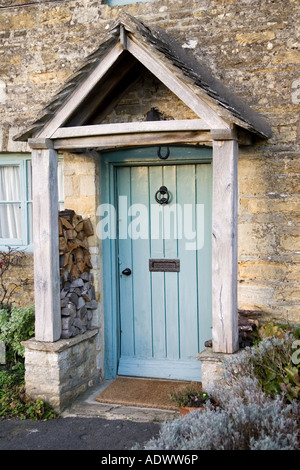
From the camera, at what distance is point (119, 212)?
6.20m

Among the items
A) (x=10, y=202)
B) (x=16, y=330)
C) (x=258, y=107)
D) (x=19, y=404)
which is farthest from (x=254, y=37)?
(x=19, y=404)

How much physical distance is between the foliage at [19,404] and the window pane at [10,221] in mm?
1890

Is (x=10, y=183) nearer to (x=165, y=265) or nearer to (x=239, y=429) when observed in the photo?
(x=165, y=265)

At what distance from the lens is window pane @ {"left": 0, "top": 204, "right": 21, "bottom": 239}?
6.79 meters

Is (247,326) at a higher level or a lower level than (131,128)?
lower

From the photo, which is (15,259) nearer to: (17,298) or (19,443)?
(17,298)

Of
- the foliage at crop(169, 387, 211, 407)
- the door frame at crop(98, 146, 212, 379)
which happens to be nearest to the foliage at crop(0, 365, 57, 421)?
the door frame at crop(98, 146, 212, 379)

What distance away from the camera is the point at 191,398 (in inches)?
190

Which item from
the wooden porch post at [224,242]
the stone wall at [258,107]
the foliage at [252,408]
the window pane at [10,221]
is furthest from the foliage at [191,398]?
the window pane at [10,221]

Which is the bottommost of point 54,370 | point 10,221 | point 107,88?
point 54,370

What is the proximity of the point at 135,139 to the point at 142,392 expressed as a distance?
2640mm

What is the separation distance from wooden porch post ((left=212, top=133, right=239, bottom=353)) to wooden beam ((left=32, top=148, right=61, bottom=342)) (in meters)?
1.61
